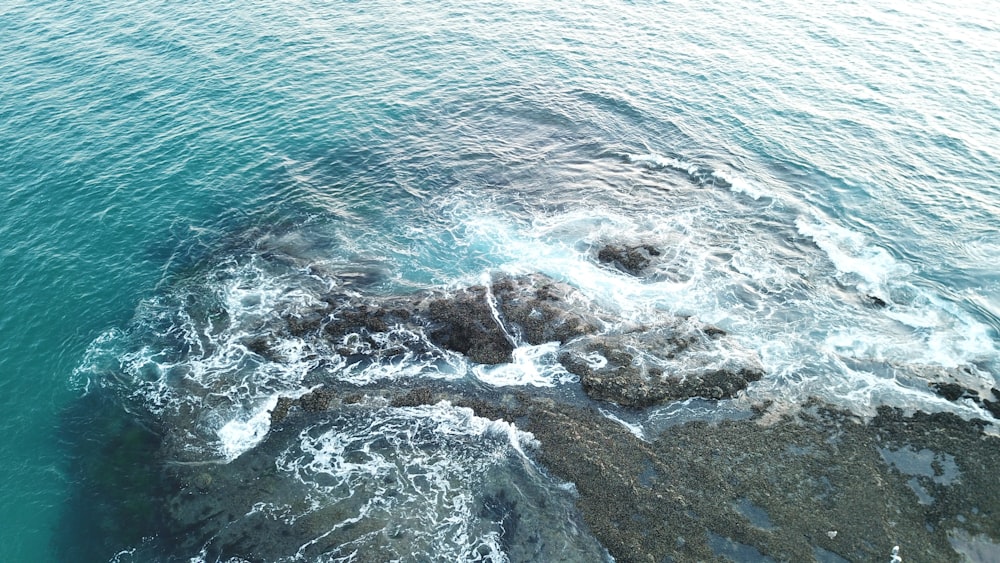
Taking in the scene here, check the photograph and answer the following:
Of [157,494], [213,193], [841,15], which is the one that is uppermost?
[841,15]

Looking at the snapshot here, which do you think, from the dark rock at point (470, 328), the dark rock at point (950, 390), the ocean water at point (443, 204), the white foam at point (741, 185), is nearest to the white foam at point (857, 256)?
the ocean water at point (443, 204)

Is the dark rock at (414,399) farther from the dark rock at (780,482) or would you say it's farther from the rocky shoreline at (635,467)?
the dark rock at (780,482)

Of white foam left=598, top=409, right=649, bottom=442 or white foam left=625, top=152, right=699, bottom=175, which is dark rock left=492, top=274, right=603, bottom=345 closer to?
white foam left=598, top=409, right=649, bottom=442

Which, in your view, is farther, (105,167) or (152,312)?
(105,167)

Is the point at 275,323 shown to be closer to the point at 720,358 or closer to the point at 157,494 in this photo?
the point at 157,494

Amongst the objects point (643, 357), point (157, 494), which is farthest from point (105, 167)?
point (643, 357)

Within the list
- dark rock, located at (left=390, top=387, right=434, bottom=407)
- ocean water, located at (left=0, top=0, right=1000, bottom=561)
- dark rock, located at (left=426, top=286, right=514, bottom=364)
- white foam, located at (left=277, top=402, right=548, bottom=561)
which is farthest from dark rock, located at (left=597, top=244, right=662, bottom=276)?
dark rock, located at (left=390, top=387, right=434, bottom=407)

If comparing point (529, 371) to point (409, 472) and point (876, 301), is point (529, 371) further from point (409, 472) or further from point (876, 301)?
point (876, 301)
